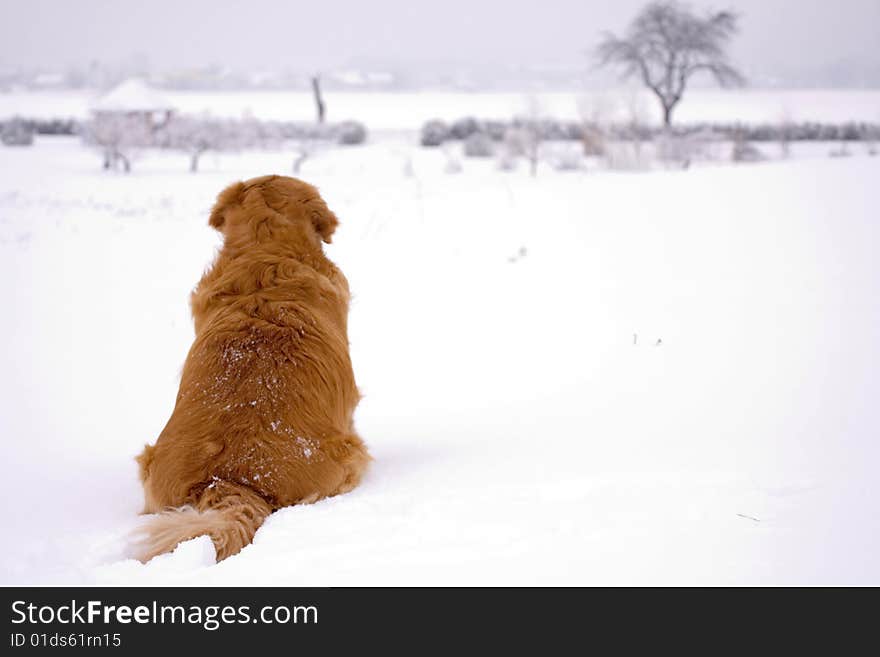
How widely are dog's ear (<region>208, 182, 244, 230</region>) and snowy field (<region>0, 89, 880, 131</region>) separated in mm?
14466

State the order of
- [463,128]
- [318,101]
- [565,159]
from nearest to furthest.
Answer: [565,159]
[463,128]
[318,101]

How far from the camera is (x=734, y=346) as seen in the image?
6051mm

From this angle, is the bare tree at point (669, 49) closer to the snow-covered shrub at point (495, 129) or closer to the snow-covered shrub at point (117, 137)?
the snow-covered shrub at point (495, 129)

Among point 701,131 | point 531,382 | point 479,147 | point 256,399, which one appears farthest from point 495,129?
point 256,399

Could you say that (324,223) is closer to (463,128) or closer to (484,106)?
(463,128)

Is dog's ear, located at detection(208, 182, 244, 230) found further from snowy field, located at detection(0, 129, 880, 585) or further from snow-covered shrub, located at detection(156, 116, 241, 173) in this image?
snow-covered shrub, located at detection(156, 116, 241, 173)

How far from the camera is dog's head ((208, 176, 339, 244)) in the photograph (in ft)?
13.1

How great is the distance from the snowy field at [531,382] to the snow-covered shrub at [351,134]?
567 inches

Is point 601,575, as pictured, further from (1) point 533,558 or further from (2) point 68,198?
(2) point 68,198

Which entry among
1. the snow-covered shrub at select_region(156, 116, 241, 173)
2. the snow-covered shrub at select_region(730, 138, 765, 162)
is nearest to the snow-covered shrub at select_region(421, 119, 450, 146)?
the snow-covered shrub at select_region(156, 116, 241, 173)

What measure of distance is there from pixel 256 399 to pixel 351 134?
2635cm

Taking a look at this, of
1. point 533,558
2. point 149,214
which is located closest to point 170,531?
point 533,558

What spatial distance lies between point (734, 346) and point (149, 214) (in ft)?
35.8

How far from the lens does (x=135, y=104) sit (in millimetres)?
29078
